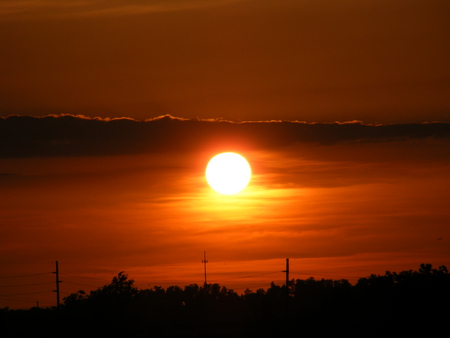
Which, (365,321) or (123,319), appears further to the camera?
(123,319)

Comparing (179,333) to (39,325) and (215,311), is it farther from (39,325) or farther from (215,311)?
(215,311)

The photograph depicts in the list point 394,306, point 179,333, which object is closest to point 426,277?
point 394,306

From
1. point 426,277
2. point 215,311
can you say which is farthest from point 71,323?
point 215,311

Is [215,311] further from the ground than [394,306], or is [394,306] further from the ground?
[394,306]

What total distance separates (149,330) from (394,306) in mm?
38614

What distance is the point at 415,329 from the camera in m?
74.4

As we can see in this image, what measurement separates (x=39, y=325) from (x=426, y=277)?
62.7 metres

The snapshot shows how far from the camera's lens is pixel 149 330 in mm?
106312

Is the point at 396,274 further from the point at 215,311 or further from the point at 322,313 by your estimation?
the point at 215,311

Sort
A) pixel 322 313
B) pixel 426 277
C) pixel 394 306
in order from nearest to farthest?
pixel 322 313 → pixel 394 306 → pixel 426 277

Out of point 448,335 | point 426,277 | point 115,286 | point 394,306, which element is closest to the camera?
point 448,335

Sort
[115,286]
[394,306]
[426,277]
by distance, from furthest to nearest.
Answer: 1. [426,277]
2. [115,286]
3. [394,306]

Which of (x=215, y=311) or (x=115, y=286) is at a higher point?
(x=115, y=286)

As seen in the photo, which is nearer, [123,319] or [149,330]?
[123,319]
